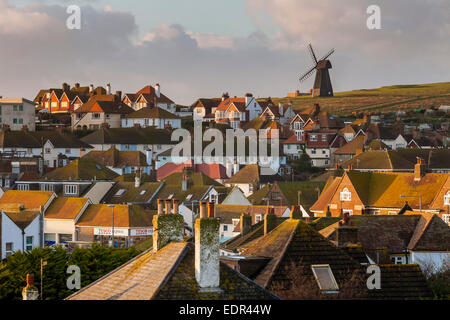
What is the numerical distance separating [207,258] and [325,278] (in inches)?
320

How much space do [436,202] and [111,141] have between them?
7580 centimetres

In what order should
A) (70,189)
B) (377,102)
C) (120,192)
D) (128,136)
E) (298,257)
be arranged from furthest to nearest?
1. (377,102)
2. (128,136)
3. (70,189)
4. (120,192)
5. (298,257)

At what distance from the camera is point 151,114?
15062 cm

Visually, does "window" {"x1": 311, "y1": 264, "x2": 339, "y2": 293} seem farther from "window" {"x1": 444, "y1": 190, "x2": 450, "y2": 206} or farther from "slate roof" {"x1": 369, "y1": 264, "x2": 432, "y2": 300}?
"window" {"x1": 444, "y1": 190, "x2": 450, "y2": 206}

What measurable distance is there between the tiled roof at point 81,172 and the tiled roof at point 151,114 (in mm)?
41839

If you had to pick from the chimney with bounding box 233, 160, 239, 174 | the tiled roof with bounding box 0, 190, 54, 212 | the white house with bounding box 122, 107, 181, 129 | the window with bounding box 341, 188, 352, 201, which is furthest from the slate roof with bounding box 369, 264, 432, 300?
the white house with bounding box 122, 107, 181, 129

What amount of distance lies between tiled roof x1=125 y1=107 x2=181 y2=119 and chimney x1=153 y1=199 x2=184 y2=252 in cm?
12520

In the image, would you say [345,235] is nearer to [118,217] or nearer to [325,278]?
[325,278]

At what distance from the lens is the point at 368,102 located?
628ft

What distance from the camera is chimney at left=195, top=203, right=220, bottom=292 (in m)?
21.2

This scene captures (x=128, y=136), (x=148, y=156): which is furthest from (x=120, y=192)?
(x=128, y=136)

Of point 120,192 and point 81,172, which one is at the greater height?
point 81,172

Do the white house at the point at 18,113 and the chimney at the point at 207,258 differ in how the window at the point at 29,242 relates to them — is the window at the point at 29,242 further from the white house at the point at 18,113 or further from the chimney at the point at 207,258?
the white house at the point at 18,113
